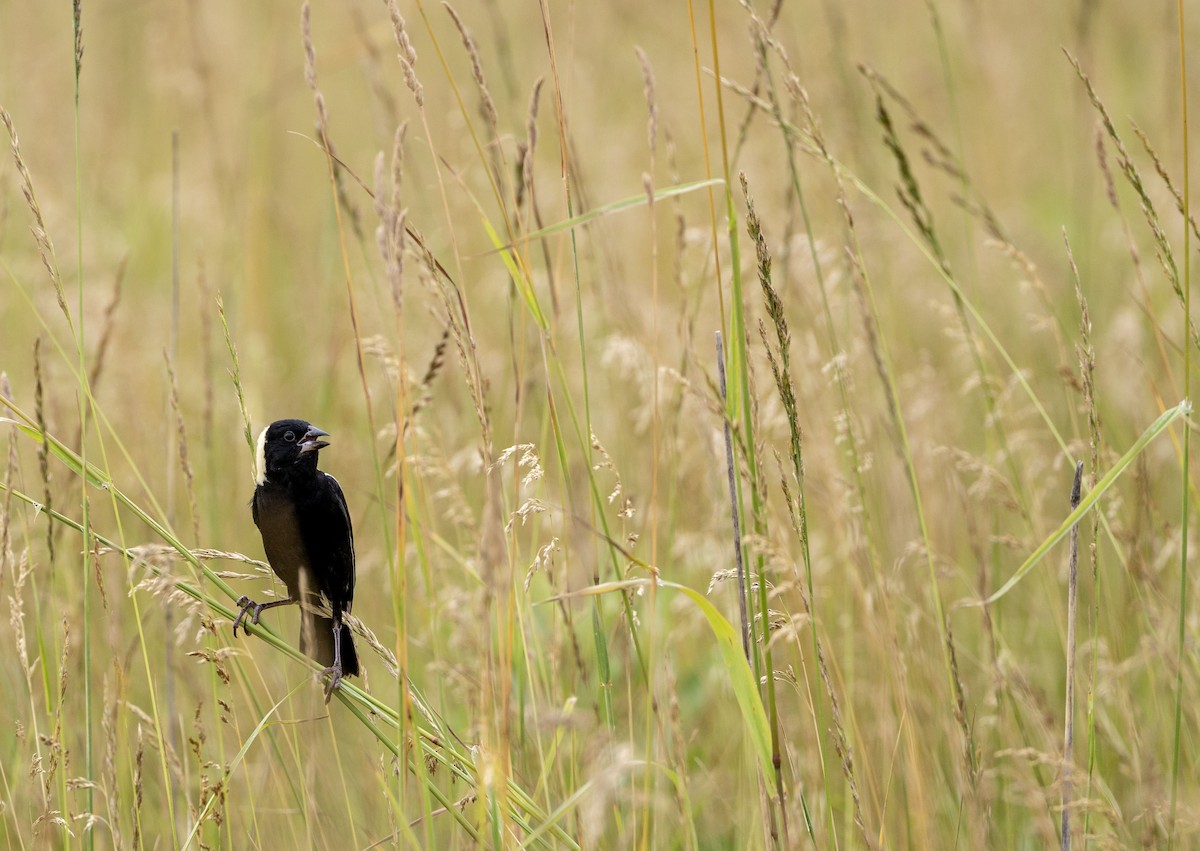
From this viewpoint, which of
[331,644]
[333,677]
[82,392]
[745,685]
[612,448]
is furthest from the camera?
[612,448]

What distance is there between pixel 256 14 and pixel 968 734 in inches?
317

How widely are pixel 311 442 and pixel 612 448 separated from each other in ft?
4.99

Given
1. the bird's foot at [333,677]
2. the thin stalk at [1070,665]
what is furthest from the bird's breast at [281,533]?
the thin stalk at [1070,665]

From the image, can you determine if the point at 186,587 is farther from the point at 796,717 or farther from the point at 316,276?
the point at 316,276

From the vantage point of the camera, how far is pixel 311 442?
2.80 metres

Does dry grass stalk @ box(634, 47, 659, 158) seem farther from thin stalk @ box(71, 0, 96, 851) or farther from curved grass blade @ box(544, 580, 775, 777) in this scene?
thin stalk @ box(71, 0, 96, 851)

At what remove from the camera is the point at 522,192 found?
222 centimetres

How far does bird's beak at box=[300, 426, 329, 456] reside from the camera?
2771 mm

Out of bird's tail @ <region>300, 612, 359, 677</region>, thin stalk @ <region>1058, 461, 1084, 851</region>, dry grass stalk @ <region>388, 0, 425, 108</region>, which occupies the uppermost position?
dry grass stalk @ <region>388, 0, 425, 108</region>

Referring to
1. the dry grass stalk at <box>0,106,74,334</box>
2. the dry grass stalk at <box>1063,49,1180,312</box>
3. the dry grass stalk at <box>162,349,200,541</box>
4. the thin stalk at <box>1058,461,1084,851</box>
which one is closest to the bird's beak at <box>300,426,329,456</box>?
the dry grass stalk at <box>162,349,200,541</box>

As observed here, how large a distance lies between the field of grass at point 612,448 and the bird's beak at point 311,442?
157 millimetres

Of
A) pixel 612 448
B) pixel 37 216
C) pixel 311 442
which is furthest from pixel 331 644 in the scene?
pixel 612 448

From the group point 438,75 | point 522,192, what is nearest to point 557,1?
point 438,75

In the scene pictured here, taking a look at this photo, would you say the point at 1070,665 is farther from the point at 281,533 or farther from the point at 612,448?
the point at 612,448
